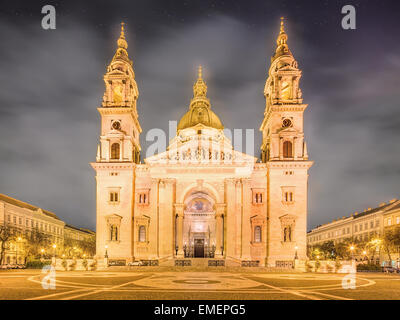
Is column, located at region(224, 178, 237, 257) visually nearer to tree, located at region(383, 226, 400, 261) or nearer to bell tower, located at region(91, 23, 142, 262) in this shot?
bell tower, located at region(91, 23, 142, 262)

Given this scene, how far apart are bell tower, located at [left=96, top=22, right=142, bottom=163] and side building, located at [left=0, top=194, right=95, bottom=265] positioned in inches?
602

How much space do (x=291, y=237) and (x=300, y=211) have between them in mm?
3709

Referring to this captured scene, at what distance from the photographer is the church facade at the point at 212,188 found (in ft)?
172

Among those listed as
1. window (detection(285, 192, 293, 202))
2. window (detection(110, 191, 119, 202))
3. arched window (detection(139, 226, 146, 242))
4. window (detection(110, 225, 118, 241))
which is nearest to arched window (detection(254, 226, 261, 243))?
window (detection(285, 192, 293, 202))

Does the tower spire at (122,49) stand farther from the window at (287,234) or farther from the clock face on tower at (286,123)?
the window at (287,234)

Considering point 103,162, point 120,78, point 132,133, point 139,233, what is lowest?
point 139,233

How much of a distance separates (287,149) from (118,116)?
24.4 meters

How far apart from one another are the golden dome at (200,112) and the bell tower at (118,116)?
18.3m

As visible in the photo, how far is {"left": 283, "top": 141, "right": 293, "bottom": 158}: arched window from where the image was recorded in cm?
5462

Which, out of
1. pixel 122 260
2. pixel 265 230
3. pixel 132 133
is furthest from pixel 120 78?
pixel 265 230

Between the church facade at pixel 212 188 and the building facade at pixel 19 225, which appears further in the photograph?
the building facade at pixel 19 225

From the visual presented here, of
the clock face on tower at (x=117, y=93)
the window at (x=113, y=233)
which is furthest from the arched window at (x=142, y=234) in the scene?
the clock face on tower at (x=117, y=93)
